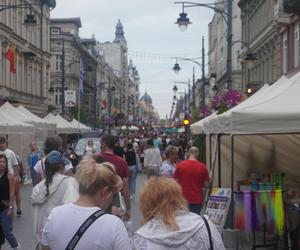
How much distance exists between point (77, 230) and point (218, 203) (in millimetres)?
6413

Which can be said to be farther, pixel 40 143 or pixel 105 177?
pixel 40 143

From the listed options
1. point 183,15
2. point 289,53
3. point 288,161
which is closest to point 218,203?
point 288,161

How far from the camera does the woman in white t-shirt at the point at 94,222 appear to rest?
4199 millimetres

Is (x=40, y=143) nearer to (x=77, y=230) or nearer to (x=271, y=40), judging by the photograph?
(x=271, y=40)

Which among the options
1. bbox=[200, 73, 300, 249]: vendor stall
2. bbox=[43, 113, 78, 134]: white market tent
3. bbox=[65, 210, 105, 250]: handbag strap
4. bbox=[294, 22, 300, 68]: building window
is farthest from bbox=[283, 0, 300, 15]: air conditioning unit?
bbox=[43, 113, 78, 134]: white market tent

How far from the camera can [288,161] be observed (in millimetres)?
13023

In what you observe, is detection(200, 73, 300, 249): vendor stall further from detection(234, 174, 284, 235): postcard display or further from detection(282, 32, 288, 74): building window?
detection(282, 32, 288, 74): building window

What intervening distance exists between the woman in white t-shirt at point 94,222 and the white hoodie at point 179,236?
0.12 meters

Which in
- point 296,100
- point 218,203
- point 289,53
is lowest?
point 218,203

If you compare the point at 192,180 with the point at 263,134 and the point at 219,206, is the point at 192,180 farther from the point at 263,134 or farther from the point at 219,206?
the point at 263,134

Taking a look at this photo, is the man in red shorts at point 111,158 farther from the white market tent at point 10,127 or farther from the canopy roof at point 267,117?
the white market tent at point 10,127

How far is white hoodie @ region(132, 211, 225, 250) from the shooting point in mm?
4215

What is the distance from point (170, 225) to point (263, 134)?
560 cm

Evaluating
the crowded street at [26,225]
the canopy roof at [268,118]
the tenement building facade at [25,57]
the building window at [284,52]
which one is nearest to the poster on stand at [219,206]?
the crowded street at [26,225]
